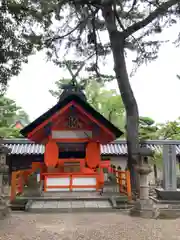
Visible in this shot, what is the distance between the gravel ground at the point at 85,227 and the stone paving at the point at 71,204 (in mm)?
827

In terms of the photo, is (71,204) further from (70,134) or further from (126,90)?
(126,90)

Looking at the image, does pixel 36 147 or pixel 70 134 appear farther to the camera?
pixel 36 147

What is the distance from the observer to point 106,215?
7230 mm

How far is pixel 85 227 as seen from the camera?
5.93 metres

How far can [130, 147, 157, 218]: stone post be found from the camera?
711 centimetres

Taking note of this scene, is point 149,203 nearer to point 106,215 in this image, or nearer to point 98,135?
point 106,215

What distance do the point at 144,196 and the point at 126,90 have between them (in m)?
4.88

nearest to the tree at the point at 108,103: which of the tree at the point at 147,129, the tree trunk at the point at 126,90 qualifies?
the tree at the point at 147,129

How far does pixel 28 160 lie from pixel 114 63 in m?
8.57

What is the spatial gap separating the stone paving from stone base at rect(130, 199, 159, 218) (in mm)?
1107

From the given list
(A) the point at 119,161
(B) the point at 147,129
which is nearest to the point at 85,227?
(A) the point at 119,161

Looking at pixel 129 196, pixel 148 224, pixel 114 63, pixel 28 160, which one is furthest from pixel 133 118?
pixel 28 160

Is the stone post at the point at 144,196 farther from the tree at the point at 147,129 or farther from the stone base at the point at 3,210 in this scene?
the tree at the point at 147,129

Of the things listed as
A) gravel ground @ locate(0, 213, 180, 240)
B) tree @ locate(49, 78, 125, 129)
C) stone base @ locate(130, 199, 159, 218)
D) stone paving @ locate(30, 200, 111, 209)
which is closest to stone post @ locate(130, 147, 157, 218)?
stone base @ locate(130, 199, 159, 218)
